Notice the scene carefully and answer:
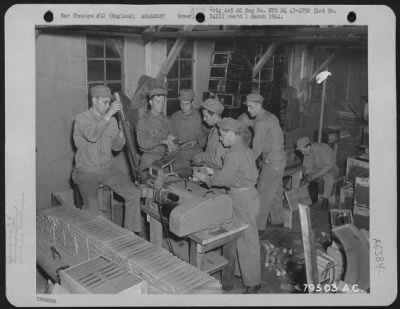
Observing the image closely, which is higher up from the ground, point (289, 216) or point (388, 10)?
point (388, 10)

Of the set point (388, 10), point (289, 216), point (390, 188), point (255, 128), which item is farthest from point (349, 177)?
point (388, 10)

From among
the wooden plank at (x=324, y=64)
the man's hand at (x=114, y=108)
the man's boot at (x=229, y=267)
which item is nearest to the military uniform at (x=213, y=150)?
the man's boot at (x=229, y=267)

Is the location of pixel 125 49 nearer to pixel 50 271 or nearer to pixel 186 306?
pixel 50 271

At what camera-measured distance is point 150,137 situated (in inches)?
174

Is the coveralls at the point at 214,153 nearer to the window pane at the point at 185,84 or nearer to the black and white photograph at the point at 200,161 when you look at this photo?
the black and white photograph at the point at 200,161

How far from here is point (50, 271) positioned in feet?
10.3

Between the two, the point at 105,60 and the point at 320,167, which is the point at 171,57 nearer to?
the point at 105,60

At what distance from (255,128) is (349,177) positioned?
48.1 inches

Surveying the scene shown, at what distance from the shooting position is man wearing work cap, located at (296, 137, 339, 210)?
4902 millimetres

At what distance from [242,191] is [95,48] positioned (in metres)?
2.38

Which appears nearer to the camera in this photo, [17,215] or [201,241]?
[17,215]

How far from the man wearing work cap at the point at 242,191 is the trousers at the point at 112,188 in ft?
2.52

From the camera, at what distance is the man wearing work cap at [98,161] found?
367cm

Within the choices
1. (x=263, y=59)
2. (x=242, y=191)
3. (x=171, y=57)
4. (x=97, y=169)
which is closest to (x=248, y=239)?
(x=242, y=191)
